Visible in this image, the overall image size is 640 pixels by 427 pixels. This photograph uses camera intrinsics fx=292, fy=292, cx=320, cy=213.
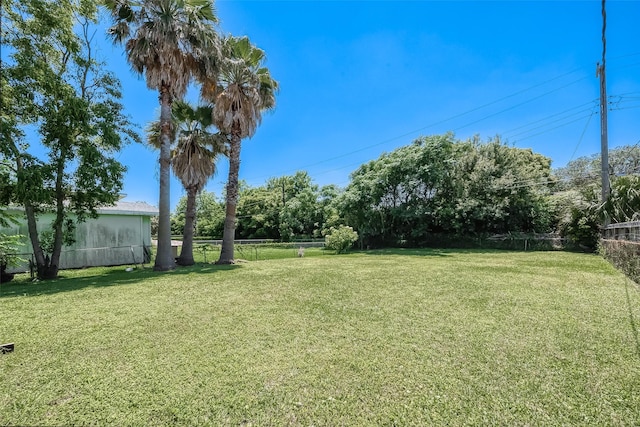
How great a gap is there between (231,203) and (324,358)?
9126 mm

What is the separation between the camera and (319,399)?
2.53m

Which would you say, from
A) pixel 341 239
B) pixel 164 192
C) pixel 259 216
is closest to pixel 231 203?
pixel 164 192

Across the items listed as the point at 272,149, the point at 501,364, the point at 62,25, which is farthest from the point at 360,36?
the point at 272,149

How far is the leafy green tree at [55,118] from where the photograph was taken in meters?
7.89

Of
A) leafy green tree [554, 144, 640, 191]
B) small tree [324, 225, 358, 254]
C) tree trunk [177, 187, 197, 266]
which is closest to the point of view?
tree trunk [177, 187, 197, 266]

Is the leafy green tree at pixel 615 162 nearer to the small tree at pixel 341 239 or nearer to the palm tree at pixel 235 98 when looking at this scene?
the small tree at pixel 341 239

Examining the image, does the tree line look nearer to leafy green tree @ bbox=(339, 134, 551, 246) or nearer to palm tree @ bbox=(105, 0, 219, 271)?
leafy green tree @ bbox=(339, 134, 551, 246)

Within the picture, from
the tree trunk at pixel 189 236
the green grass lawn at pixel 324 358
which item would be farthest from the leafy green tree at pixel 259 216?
the green grass lawn at pixel 324 358

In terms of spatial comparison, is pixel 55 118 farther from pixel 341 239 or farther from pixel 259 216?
pixel 259 216

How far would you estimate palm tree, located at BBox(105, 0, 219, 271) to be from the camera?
9.40 meters

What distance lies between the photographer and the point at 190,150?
36.9ft

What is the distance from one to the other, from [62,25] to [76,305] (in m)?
8.35

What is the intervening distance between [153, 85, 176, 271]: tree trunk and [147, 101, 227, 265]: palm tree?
3.57 ft

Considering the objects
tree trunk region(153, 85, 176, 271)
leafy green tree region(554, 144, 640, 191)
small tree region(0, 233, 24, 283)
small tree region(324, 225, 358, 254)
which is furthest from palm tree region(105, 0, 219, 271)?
leafy green tree region(554, 144, 640, 191)
